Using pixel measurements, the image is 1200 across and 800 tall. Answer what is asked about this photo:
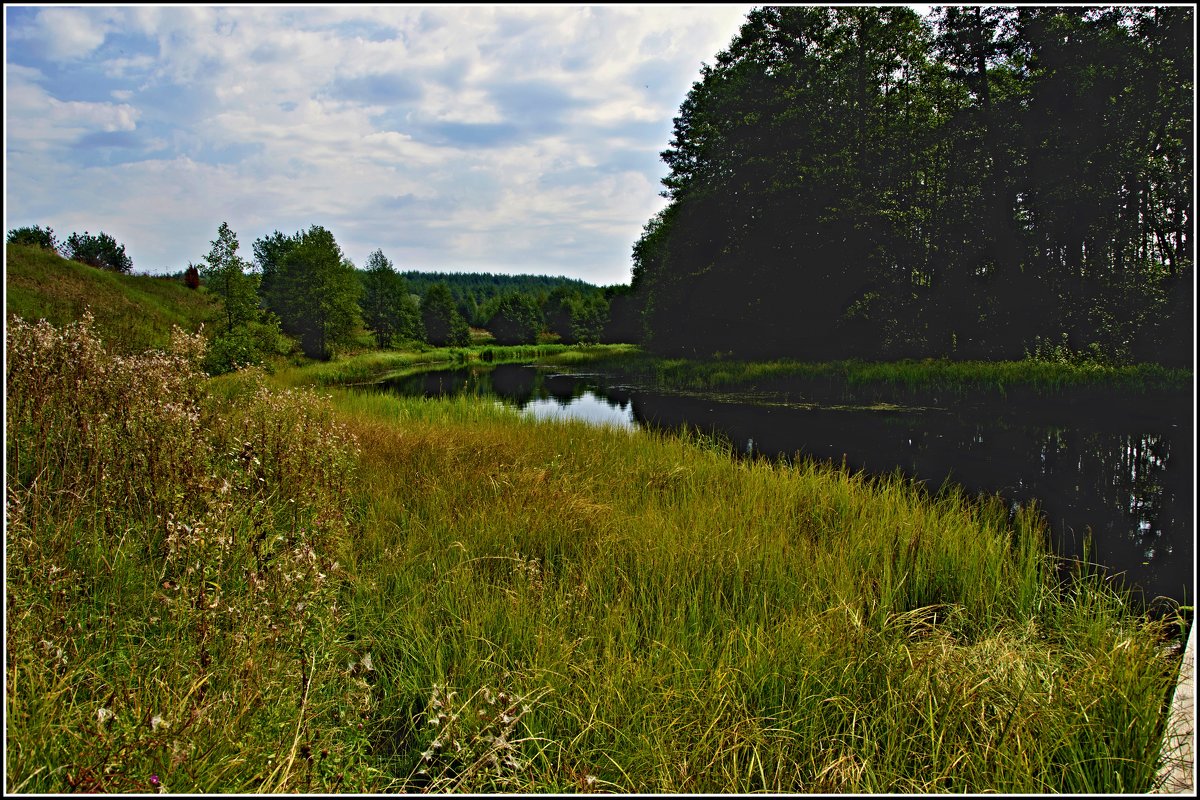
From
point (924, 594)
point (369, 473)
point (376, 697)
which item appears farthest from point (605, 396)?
point (376, 697)

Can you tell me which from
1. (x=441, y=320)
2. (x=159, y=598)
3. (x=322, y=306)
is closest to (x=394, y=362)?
(x=322, y=306)

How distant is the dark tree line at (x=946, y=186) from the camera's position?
16750 mm

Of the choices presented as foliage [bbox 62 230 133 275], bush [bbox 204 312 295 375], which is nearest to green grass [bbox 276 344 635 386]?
bush [bbox 204 312 295 375]

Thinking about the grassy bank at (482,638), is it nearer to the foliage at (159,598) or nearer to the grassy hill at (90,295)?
the foliage at (159,598)

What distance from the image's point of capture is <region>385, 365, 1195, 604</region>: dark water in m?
A: 6.77

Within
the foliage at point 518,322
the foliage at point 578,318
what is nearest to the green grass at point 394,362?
the foliage at point 578,318

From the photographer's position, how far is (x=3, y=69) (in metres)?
2.51

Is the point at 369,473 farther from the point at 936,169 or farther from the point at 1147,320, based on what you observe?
the point at 936,169

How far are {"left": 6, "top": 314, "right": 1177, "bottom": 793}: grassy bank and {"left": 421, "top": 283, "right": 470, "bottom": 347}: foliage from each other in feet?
233

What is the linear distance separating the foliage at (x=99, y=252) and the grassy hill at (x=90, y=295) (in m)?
0.87

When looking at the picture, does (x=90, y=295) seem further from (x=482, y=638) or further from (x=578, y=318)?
(x=578, y=318)

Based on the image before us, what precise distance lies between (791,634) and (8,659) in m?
3.34

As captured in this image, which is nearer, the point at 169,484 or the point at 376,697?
the point at 376,697

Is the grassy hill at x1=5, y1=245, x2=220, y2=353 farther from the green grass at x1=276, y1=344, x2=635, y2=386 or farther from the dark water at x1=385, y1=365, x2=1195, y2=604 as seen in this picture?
A: the dark water at x1=385, y1=365, x2=1195, y2=604
